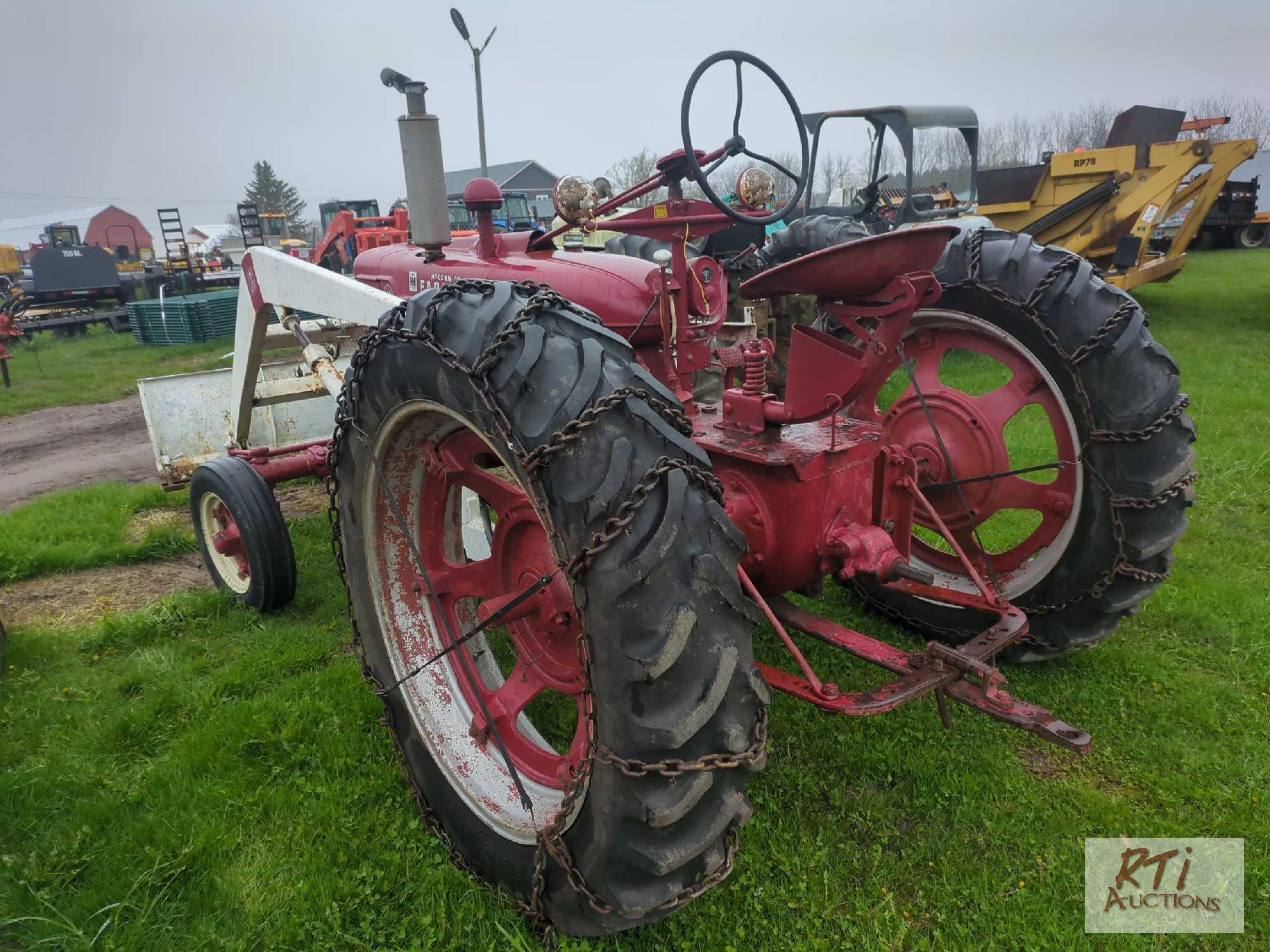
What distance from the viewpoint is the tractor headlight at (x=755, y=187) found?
303 cm

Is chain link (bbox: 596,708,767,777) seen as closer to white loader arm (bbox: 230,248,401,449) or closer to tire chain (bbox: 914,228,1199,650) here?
tire chain (bbox: 914,228,1199,650)

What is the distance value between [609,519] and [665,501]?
111mm

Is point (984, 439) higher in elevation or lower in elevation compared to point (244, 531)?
higher

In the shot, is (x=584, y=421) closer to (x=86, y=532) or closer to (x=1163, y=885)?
(x=1163, y=885)

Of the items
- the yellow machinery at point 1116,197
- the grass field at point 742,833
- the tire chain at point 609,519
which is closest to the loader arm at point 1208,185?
the yellow machinery at point 1116,197

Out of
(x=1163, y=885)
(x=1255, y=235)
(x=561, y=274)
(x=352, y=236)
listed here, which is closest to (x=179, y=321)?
(x=352, y=236)

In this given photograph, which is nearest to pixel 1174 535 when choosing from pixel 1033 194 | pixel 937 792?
pixel 937 792

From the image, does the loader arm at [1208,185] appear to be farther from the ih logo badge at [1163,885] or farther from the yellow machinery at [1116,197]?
the ih logo badge at [1163,885]

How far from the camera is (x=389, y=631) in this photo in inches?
94.7

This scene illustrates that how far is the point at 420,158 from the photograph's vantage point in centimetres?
336

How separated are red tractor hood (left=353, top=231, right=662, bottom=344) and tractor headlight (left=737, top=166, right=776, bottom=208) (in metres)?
0.43

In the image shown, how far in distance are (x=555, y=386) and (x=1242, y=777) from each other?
2468mm

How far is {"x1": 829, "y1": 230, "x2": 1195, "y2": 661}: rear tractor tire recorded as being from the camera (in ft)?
8.44

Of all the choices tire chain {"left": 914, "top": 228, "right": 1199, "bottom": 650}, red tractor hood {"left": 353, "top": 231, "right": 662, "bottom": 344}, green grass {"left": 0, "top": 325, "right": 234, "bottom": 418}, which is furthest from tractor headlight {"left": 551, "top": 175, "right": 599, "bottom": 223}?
green grass {"left": 0, "top": 325, "right": 234, "bottom": 418}
